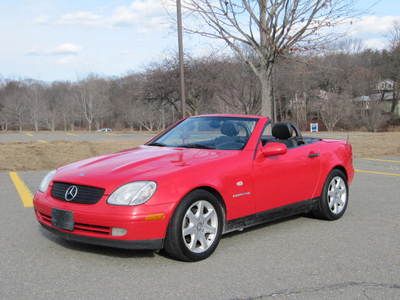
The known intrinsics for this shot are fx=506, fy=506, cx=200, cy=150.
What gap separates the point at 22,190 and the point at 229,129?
505 cm

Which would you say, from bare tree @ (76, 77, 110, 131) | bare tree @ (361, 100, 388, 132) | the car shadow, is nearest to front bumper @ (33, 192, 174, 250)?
the car shadow

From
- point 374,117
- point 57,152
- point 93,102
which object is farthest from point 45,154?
point 93,102

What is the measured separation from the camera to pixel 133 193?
452cm

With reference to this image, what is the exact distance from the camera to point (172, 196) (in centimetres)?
456

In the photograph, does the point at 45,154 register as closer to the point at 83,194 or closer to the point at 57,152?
the point at 57,152

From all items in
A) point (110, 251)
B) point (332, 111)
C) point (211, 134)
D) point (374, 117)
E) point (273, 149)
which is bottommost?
point (374, 117)

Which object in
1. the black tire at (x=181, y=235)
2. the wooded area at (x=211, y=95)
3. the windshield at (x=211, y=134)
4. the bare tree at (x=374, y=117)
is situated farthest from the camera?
the bare tree at (x=374, y=117)

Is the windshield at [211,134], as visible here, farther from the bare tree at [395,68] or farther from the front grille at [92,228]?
the bare tree at [395,68]

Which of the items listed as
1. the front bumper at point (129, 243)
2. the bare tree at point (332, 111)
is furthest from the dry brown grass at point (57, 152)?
the bare tree at point (332, 111)

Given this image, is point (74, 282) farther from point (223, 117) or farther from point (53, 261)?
point (223, 117)

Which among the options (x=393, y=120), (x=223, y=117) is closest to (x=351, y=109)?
(x=393, y=120)

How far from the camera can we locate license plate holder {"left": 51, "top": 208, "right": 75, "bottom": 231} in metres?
4.64

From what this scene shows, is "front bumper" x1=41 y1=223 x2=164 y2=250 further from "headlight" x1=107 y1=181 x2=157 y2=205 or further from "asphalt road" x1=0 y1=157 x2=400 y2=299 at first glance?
"headlight" x1=107 y1=181 x2=157 y2=205

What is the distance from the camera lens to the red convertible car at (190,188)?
4.50 meters
